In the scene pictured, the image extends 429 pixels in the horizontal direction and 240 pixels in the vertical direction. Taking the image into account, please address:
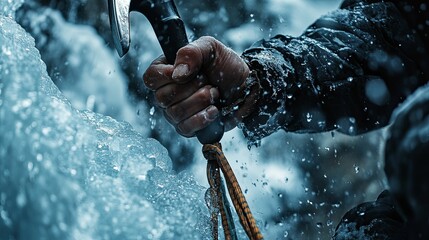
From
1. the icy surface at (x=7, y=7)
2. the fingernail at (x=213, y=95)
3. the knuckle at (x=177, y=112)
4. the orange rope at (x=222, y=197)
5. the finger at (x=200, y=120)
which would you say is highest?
the icy surface at (x=7, y=7)

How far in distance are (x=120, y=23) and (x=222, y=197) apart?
0.44m

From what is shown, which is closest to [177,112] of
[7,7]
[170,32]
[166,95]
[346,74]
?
[166,95]

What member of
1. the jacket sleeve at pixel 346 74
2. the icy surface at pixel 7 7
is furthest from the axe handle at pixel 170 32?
the icy surface at pixel 7 7

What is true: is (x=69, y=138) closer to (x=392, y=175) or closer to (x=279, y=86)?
(x=392, y=175)

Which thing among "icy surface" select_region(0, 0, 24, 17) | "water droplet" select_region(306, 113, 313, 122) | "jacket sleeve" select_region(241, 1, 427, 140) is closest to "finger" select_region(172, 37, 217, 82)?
"jacket sleeve" select_region(241, 1, 427, 140)

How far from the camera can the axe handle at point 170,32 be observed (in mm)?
1155

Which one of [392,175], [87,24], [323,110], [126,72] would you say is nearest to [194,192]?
[323,110]

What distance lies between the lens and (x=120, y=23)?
1077 millimetres

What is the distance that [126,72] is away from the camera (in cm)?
420

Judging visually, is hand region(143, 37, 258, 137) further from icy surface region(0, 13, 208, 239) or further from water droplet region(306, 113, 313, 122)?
water droplet region(306, 113, 313, 122)

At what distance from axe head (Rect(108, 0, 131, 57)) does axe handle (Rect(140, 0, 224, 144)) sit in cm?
8

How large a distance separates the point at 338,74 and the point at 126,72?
2.87m

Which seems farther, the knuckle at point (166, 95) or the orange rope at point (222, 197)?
the knuckle at point (166, 95)

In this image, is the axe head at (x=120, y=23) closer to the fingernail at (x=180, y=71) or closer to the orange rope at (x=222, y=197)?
the fingernail at (x=180, y=71)
